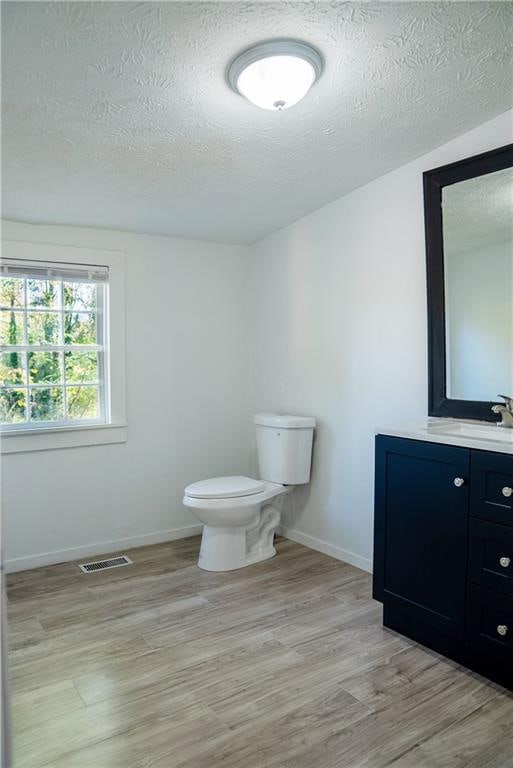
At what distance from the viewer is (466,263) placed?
2.30 m

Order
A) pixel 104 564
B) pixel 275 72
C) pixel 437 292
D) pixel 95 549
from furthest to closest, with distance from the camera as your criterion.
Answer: pixel 95 549 → pixel 104 564 → pixel 437 292 → pixel 275 72

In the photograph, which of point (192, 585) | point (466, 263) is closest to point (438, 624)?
point (192, 585)

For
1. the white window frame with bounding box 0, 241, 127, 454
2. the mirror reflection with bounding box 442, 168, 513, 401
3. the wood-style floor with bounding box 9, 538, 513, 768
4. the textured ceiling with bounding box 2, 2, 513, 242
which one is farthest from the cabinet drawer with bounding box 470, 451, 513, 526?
the white window frame with bounding box 0, 241, 127, 454

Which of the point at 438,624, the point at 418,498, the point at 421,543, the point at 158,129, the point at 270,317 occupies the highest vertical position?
the point at 158,129

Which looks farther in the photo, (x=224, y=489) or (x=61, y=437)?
(x=61, y=437)

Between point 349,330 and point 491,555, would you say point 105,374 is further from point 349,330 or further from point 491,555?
point 491,555

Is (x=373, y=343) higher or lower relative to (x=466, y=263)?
lower

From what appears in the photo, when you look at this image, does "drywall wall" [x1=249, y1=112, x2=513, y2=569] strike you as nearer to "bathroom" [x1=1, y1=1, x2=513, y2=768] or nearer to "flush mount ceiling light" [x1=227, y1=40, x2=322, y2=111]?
"bathroom" [x1=1, y1=1, x2=513, y2=768]

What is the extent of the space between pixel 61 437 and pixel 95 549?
29.2 inches

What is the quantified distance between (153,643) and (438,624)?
1178 millimetres

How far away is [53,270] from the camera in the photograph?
3.12 meters

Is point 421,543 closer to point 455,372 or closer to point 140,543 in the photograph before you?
point 455,372

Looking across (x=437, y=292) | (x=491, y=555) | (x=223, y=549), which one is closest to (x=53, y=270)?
(x=223, y=549)

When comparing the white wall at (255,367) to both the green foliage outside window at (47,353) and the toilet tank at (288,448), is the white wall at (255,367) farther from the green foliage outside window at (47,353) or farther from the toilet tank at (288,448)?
the green foliage outside window at (47,353)
